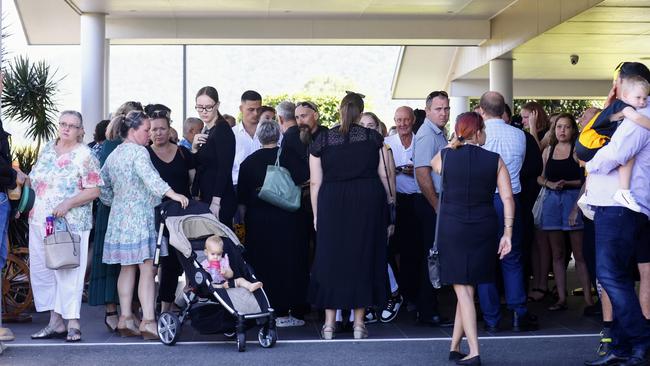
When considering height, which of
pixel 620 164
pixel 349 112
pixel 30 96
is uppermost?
pixel 30 96

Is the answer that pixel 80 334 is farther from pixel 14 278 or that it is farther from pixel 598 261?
pixel 598 261

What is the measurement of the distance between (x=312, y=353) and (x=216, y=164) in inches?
72.5

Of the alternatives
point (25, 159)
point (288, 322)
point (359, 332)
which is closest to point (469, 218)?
point (359, 332)

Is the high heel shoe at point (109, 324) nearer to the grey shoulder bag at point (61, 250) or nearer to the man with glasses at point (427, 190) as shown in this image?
the grey shoulder bag at point (61, 250)

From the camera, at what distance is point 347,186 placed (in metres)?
7.63

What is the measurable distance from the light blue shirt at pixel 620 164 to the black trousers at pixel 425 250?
6.57ft

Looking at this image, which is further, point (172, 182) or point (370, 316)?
point (370, 316)

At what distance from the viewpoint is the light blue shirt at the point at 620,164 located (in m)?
6.25

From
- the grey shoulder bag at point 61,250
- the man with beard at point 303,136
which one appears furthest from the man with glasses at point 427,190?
the grey shoulder bag at point 61,250

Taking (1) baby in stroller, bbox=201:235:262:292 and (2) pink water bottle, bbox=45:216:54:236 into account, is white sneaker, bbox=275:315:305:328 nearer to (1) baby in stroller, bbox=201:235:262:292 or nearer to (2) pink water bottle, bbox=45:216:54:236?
(1) baby in stroller, bbox=201:235:262:292

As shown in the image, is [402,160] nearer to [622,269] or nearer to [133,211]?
[133,211]

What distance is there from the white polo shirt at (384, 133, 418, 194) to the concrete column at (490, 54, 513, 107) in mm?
10979

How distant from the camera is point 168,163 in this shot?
8000mm

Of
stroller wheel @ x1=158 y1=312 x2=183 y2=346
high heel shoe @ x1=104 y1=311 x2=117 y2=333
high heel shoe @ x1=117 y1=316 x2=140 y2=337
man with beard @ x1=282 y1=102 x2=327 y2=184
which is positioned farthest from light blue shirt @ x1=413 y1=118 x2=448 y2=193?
high heel shoe @ x1=104 y1=311 x2=117 y2=333
